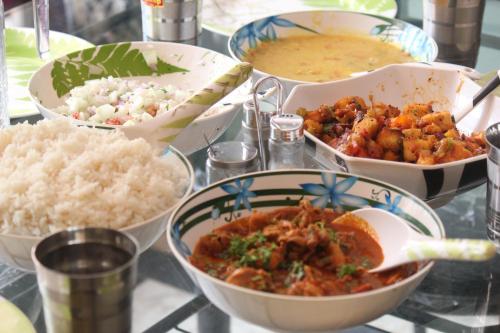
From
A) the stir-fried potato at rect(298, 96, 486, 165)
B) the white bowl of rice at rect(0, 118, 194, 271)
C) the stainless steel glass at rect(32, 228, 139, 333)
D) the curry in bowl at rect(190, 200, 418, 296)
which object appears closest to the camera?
the stainless steel glass at rect(32, 228, 139, 333)

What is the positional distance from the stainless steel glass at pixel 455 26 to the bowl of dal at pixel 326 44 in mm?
55

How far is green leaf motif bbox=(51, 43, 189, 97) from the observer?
5.59 ft

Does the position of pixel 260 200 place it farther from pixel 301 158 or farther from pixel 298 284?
pixel 298 284

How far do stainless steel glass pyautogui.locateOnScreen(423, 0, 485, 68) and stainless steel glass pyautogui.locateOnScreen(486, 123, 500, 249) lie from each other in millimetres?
661

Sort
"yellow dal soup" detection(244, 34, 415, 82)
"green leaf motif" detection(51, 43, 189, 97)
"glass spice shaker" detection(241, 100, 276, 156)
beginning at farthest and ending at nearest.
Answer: "yellow dal soup" detection(244, 34, 415, 82) → "green leaf motif" detection(51, 43, 189, 97) → "glass spice shaker" detection(241, 100, 276, 156)

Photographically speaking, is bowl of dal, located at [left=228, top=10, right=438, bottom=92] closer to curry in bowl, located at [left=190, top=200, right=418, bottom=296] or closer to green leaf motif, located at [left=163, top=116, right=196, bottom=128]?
green leaf motif, located at [left=163, top=116, right=196, bottom=128]

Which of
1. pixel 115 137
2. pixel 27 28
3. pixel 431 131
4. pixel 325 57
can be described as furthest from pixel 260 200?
pixel 27 28

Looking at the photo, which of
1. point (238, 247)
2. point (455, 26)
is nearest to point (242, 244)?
point (238, 247)

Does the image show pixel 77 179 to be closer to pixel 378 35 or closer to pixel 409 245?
pixel 409 245

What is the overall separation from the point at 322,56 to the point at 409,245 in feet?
3.05

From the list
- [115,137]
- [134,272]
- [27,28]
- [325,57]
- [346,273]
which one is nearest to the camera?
[134,272]

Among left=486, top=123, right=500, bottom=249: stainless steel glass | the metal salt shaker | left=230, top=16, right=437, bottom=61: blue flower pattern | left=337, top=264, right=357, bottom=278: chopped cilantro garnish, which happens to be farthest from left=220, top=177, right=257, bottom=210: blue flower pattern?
the metal salt shaker

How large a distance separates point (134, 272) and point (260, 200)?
1.12ft

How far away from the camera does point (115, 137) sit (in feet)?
4.21
